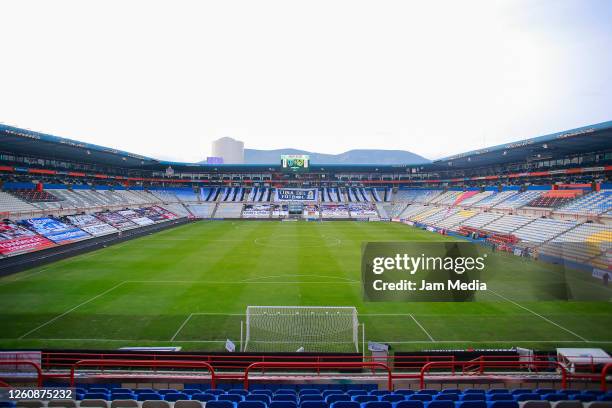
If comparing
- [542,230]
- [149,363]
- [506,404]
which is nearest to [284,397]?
[506,404]

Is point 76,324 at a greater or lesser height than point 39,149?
lesser

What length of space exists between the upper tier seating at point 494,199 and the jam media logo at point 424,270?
166 ft

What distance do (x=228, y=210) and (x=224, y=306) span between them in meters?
57.2

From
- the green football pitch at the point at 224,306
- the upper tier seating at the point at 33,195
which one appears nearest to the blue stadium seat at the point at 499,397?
the green football pitch at the point at 224,306

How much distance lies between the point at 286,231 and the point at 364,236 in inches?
468

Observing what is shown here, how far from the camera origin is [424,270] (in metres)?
8.52

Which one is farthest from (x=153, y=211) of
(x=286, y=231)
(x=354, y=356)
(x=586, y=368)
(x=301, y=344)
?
(x=586, y=368)

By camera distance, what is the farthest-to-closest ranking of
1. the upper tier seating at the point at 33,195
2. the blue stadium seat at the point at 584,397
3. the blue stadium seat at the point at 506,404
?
the upper tier seating at the point at 33,195
the blue stadium seat at the point at 584,397
the blue stadium seat at the point at 506,404

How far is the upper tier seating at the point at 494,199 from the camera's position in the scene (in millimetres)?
53006

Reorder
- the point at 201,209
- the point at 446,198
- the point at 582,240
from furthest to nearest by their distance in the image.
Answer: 1. the point at 201,209
2. the point at 446,198
3. the point at 582,240

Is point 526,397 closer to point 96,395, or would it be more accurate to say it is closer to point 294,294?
point 96,395

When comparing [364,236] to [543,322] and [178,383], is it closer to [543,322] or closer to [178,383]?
[543,322]

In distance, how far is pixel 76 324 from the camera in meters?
16.6

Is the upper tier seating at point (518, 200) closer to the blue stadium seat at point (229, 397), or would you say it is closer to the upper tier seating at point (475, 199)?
the upper tier seating at point (475, 199)
